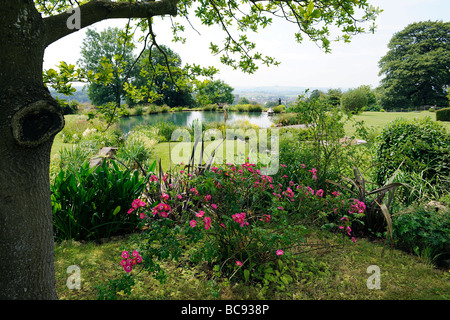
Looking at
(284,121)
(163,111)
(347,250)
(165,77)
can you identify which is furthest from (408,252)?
(163,111)

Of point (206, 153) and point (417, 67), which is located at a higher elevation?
point (417, 67)

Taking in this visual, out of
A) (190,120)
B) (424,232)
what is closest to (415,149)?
(424,232)

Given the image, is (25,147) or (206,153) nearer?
(25,147)

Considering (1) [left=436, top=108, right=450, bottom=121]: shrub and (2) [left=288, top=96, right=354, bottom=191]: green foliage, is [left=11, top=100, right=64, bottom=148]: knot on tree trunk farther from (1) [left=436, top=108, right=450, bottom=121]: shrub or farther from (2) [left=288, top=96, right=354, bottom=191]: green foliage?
(1) [left=436, top=108, right=450, bottom=121]: shrub

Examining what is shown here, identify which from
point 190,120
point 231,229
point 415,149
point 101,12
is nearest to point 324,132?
point 415,149

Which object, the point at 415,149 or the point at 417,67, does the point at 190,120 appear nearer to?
the point at 415,149

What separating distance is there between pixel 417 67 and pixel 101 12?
41.2 m

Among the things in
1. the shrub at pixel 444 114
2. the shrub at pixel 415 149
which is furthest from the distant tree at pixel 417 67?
the shrub at pixel 415 149

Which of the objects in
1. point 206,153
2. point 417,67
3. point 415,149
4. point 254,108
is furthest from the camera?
point 417,67

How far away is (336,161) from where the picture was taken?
3758 millimetres

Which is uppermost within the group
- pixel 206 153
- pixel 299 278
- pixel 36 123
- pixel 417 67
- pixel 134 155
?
pixel 417 67

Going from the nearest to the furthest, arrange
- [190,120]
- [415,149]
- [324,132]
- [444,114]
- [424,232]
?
1. [424,232]
2. [324,132]
3. [415,149]
4. [444,114]
5. [190,120]

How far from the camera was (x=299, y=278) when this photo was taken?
2.38m

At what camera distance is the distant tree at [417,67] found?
105 feet
